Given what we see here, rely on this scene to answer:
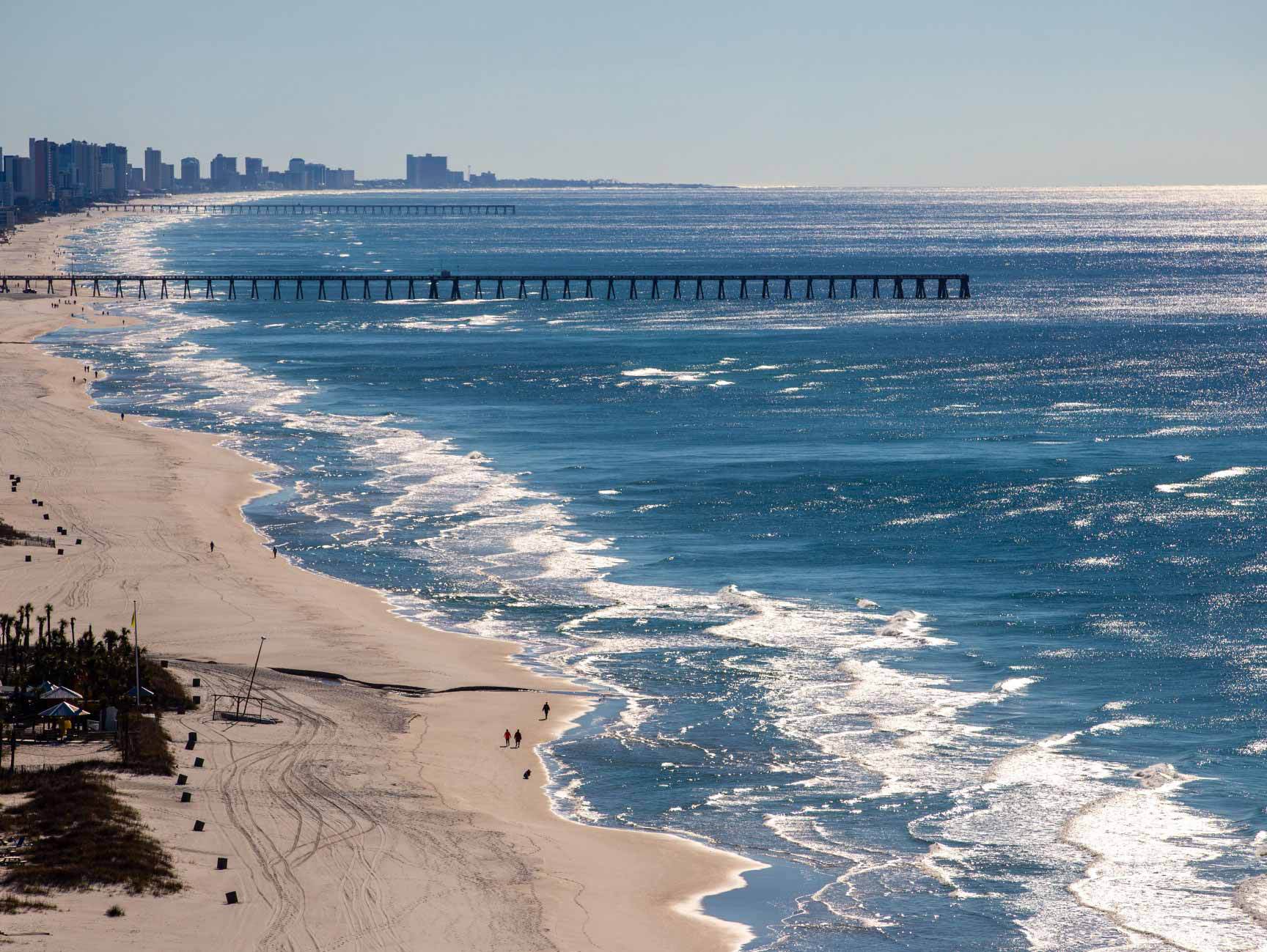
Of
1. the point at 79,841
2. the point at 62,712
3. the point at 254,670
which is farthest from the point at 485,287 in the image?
the point at 79,841

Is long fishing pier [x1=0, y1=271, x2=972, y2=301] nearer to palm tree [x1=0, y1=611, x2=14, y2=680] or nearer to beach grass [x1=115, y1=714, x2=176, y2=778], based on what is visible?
palm tree [x1=0, y1=611, x2=14, y2=680]

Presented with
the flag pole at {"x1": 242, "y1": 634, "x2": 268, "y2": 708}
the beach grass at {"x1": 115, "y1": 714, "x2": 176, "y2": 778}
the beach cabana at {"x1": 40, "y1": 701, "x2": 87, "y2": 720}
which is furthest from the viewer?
the flag pole at {"x1": 242, "y1": 634, "x2": 268, "y2": 708}

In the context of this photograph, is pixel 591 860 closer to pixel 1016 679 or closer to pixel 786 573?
pixel 1016 679

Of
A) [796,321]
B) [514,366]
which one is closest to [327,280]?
[796,321]

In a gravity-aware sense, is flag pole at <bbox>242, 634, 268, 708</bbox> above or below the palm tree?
below

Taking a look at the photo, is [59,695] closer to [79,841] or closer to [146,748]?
[146,748]

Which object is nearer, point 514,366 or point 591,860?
point 591,860

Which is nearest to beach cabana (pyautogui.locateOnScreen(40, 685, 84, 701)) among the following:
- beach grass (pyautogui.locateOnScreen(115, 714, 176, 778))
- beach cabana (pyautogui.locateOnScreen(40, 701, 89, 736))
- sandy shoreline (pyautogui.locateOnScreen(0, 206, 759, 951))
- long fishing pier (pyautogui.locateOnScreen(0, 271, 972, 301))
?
beach cabana (pyautogui.locateOnScreen(40, 701, 89, 736))
